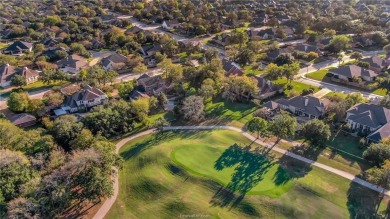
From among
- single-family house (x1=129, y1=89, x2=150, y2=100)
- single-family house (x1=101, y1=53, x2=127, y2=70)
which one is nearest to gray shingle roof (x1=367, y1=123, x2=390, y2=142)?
single-family house (x1=129, y1=89, x2=150, y2=100)

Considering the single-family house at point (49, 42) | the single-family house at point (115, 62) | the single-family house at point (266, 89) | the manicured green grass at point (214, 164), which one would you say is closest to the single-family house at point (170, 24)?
the single-family house at point (49, 42)

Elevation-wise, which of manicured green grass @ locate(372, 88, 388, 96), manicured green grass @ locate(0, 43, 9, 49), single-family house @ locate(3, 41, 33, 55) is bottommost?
manicured green grass @ locate(0, 43, 9, 49)

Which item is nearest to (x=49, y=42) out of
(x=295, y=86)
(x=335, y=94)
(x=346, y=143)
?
(x=295, y=86)

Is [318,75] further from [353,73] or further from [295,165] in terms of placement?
[295,165]

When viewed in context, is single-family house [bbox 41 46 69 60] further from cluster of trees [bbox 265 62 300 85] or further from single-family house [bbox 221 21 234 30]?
cluster of trees [bbox 265 62 300 85]

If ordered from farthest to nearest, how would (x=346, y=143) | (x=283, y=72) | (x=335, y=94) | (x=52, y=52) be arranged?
1. (x=52, y=52)
2. (x=283, y=72)
3. (x=335, y=94)
4. (x=346, y=143)

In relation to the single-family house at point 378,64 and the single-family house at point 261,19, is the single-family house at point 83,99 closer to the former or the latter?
the single-family house at point 378,64

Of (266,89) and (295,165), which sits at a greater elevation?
(266,89)

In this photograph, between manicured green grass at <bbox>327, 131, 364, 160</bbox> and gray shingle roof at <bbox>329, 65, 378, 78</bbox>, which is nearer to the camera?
manicured green grass at <bbox>327, 131, 364, 160</bbox>
